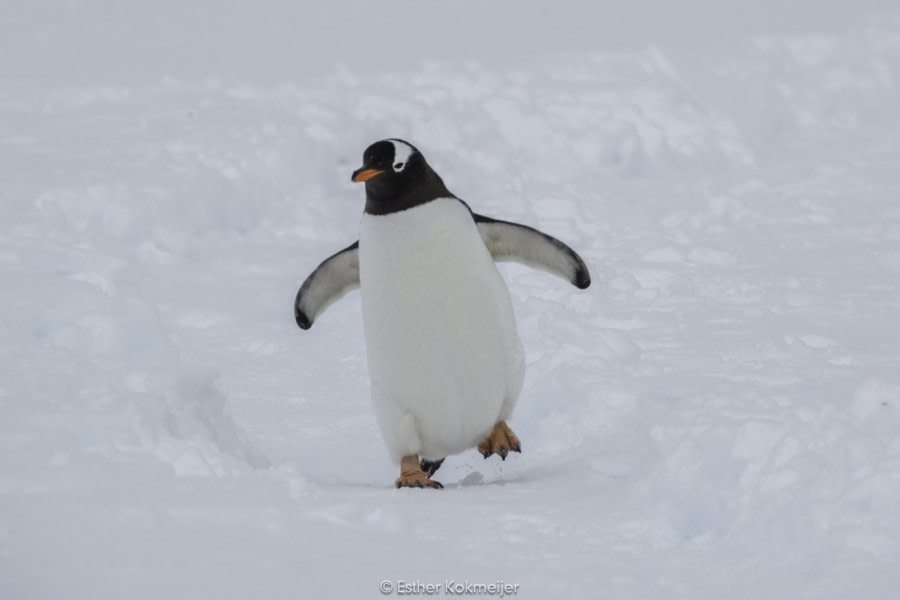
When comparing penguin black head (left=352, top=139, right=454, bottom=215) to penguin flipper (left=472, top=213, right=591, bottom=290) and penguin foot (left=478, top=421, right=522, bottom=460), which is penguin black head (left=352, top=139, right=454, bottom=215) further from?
penguin foot (left=478, top=421, right=522, bottom=460)

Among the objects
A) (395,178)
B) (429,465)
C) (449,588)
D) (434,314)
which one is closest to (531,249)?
(434,314)

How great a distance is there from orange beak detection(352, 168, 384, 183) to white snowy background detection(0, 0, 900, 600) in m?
0.79

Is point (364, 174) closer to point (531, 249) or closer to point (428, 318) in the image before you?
point (428, 318)

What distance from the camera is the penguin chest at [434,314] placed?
331 centimetres

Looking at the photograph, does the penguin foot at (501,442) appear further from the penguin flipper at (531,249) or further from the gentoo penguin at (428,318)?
the penguin flipper at (531,249)

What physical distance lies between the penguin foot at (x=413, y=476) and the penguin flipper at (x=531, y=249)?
0.74 meters

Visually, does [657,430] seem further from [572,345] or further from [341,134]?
[341,134]

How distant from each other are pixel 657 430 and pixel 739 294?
2584 mm

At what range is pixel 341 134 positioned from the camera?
7.20 m

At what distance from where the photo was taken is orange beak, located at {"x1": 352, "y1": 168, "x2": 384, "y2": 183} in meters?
3.12

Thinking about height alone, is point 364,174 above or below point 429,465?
above

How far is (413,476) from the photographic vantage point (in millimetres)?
3387

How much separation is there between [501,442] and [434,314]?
52 cm

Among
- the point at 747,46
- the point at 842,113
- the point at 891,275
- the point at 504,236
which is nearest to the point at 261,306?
the point at 504,236
